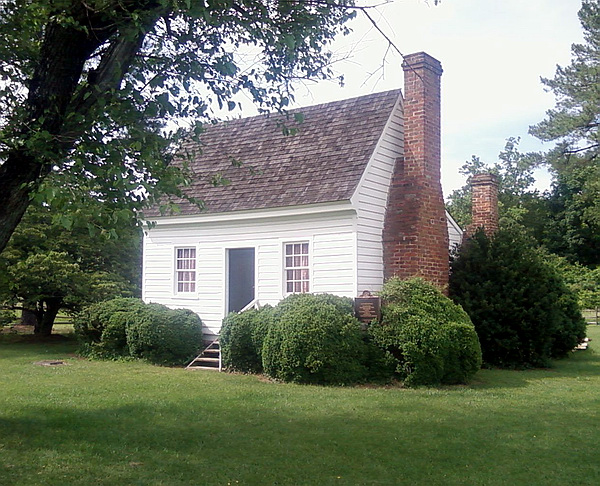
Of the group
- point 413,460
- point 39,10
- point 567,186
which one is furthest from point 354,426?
point 567,186

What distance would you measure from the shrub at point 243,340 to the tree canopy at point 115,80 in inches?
236

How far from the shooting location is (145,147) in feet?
23.6

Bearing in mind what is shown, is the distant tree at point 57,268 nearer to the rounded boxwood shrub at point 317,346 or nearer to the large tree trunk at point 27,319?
the large tree trunk at point 27,319

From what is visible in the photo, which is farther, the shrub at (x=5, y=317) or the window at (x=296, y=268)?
the shrub at (x=5, y=317)

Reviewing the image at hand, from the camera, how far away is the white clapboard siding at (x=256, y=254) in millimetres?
13828

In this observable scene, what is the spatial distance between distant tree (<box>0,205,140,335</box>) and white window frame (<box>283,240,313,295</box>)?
19.4 ft

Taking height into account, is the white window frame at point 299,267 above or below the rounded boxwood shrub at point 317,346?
above

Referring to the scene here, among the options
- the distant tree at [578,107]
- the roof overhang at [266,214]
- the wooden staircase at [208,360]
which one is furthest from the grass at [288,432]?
the distant tree at [578,107]

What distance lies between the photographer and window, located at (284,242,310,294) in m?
14.6

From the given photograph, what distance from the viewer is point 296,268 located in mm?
14695

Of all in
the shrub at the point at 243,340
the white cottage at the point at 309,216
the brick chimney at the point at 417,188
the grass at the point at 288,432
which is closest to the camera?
the grass at the point at 288,432

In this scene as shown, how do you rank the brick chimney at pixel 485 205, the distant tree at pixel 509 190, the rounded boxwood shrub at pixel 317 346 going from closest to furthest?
the rounded boxwood shrub at pixel 317 346 → the brick chimney at pixel 485 205 → the distant tree at pixel 509 190

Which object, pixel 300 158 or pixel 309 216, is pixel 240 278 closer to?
pixel 309 216

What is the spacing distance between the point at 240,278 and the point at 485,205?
7899mm
